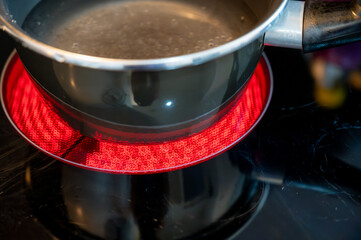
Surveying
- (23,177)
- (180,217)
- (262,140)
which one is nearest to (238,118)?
(262,140)

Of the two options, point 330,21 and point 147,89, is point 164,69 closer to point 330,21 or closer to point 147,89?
point 147,89

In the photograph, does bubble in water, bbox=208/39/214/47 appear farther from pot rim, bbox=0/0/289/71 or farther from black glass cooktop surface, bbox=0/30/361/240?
pot rim, bbox=0/0/289/71

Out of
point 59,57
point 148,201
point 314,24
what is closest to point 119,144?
point 148,201

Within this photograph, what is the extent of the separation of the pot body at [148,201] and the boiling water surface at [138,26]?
0.74ft

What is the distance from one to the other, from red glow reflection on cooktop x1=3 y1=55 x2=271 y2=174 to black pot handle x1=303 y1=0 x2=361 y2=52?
14 cm

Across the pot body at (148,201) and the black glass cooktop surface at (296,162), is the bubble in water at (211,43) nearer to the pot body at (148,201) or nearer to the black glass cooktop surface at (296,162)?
the black glass cooktop surface at (296,162)

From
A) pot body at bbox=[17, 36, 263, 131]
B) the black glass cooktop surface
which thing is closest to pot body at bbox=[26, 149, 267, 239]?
the black glass cooktop surface

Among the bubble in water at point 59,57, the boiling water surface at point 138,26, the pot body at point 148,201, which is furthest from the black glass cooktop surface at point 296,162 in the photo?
the bubble in water at point 59,57

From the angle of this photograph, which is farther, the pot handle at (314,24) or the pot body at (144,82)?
the pot handle at (314,24)

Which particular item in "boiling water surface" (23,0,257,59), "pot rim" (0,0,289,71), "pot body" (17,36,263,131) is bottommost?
"boiling water surface" (23,0,257,59)

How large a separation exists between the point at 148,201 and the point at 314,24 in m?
0.34

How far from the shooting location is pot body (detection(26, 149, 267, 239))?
51cm

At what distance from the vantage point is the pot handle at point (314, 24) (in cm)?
52

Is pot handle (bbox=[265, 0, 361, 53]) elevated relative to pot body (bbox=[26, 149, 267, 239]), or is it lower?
elevated
